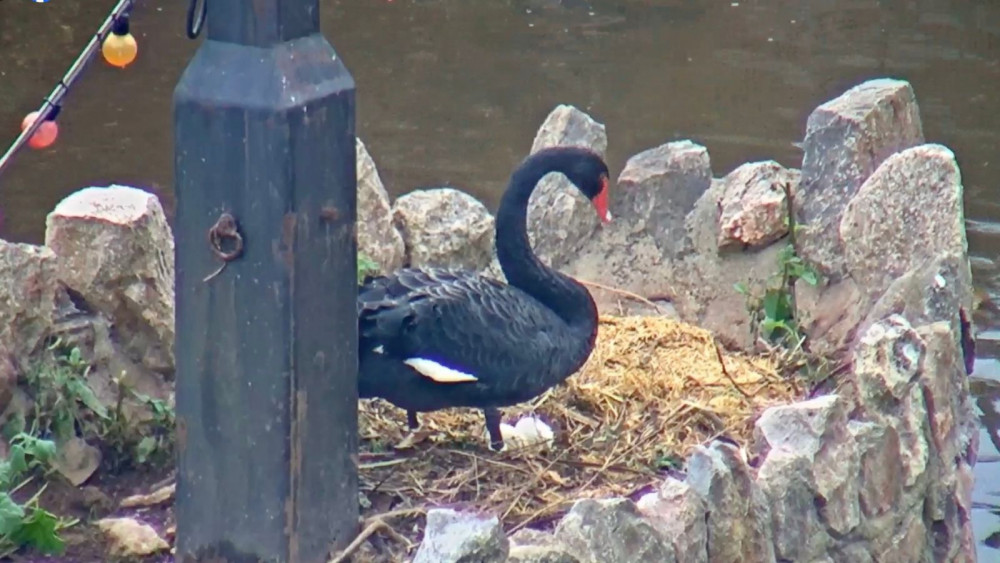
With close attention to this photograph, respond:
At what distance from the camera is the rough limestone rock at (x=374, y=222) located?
3.93m

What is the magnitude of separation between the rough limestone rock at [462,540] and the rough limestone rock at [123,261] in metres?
1.09

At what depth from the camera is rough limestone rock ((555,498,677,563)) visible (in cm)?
259

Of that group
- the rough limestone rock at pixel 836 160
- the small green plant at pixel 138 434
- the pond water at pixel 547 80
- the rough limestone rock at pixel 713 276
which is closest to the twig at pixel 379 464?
the small green plant at pixel 138 434

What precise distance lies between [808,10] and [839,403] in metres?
6.59

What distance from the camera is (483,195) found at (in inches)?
260

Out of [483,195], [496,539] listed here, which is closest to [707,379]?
[496,539]

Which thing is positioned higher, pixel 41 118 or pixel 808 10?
pixel 41 118

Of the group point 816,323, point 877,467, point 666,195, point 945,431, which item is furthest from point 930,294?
point 666,195

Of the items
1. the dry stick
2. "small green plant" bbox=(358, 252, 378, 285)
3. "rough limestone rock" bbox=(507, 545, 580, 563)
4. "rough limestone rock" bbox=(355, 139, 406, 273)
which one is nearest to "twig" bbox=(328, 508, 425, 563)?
the dry stick

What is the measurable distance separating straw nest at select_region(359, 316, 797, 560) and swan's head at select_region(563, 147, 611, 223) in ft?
1.55

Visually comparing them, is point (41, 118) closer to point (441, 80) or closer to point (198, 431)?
point (198, 431)

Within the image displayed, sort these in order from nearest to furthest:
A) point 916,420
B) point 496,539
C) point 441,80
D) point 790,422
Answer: point 496,539 < point 790,422 < point 916,420 < point 441,80

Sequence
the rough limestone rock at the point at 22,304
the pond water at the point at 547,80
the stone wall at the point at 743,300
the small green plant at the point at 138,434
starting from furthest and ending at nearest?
the pond water at the point at 547,80
the small green plant at the point at 138,434
the rough limestone rock at the point at 22,304
the stone wall at the point at 743,300

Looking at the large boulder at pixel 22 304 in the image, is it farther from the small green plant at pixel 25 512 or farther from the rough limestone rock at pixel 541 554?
the rough limestone rock at pixel 541 554
